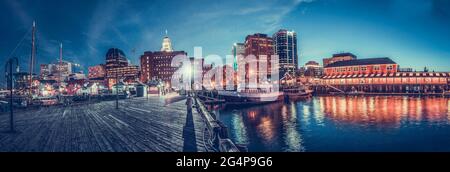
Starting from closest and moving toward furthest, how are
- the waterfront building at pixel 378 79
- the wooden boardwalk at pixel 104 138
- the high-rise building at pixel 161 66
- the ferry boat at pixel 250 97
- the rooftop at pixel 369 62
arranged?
the wooden boardwalk at pixel 104 138 → the ferry boat at pixel 250 97 → the waterfront building at pixel 378 79 → the rooftop at pixel 369 62 → the high-rise building at pixel 161 66

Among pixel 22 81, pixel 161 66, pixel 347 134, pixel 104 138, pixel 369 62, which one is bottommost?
pixel 347 134

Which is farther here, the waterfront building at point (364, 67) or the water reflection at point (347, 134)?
the waterfront building at point (364, 67)

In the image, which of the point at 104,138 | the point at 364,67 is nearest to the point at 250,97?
the point at 104,138

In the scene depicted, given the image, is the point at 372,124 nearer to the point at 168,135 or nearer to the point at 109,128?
the point at 168,135

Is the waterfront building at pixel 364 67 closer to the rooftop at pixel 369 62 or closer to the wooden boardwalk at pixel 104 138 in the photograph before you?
the rooftop at pixel 369 62

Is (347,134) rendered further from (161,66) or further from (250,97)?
(161,66)

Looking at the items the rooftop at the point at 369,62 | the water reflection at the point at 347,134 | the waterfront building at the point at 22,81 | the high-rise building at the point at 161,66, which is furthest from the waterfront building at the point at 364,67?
the high-rise building at the point at 161,66

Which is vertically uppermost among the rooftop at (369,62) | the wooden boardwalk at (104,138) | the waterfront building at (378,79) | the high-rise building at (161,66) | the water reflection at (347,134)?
the high-rise building at (161,66)

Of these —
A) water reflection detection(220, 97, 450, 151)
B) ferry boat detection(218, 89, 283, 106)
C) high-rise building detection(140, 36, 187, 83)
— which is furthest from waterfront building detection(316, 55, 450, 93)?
high-rise building detection(140, 36, 187, 83)

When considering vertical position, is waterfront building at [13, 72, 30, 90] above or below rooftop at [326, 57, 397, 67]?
below

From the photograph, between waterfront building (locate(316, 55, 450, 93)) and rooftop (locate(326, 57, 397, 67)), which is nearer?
waterfront building (locate(316, 55, 450, 93))

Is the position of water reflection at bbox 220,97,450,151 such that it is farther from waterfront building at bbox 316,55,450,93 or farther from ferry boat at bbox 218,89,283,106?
waterfront building at bbox 316,55,450,93

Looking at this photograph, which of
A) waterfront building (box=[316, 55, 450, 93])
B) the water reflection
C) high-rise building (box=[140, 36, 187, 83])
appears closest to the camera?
the water reflection

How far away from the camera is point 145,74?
19475 centimetres
